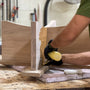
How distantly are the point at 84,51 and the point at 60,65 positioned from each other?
8.2 inches

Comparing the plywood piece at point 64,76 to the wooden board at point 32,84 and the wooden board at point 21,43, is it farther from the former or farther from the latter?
the wooden board at point 21,43

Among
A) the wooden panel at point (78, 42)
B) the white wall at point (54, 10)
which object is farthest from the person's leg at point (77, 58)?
the white wall at point (54, 10)

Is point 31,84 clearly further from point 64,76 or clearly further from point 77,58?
point 77,58

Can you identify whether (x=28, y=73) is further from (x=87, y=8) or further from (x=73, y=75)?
(x=87, y=8)

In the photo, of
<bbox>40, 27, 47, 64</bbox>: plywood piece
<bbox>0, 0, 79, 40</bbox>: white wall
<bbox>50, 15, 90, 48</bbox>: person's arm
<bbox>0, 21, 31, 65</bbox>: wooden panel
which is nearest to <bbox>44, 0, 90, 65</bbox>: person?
<bbox>50, 15, 90, 48</bbox>: person's arm

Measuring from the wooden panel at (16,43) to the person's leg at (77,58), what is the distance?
0.28m

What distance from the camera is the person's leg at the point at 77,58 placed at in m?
1.19

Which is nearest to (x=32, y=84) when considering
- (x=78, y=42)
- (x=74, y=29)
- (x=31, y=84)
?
(x=31, y=84)

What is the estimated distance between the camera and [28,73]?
3.13ft

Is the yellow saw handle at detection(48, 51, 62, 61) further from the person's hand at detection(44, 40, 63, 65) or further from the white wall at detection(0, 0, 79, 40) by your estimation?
the white wall at detection(0, 0, 79, 40)

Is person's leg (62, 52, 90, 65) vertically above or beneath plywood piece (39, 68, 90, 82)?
above

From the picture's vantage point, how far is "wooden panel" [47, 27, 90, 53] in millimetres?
1199

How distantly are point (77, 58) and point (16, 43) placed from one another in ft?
1.49

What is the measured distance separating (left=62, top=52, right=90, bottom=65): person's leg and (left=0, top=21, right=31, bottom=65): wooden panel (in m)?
0.28
